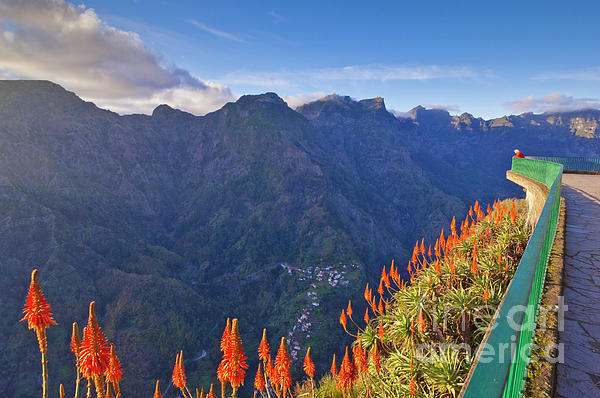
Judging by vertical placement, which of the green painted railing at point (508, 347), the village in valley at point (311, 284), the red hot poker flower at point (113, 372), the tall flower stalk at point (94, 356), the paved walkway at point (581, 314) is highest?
the green painted railing at point (508, 347)

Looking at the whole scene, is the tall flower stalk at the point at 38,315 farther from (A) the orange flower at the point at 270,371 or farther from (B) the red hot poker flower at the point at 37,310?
(A) the orange flower at the point at 270,371

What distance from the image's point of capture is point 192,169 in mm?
177000

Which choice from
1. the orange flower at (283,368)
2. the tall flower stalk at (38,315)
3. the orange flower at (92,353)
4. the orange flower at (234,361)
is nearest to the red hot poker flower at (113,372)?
the orange flower at (92,353)

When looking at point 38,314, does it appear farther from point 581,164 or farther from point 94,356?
point 581,164

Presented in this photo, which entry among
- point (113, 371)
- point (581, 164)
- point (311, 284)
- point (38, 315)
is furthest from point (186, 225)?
point (38, 315)

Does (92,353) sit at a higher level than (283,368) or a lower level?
higher

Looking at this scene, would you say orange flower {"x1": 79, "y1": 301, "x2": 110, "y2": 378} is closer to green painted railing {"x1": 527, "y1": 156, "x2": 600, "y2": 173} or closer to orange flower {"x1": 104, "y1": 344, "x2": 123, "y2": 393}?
orange flower {"x1": 104, "y1": 344, "x2": 123, "y2": 393}

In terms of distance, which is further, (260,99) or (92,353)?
(260,99)

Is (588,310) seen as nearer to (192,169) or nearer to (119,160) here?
(119,160)

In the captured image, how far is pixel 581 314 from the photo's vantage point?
4195 millimetres

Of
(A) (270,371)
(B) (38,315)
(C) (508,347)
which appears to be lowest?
(A) (270,371)

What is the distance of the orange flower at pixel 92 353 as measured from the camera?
4395 millimetres

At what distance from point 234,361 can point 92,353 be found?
6.75 feet

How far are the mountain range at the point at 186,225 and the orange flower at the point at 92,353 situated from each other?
199 feet
